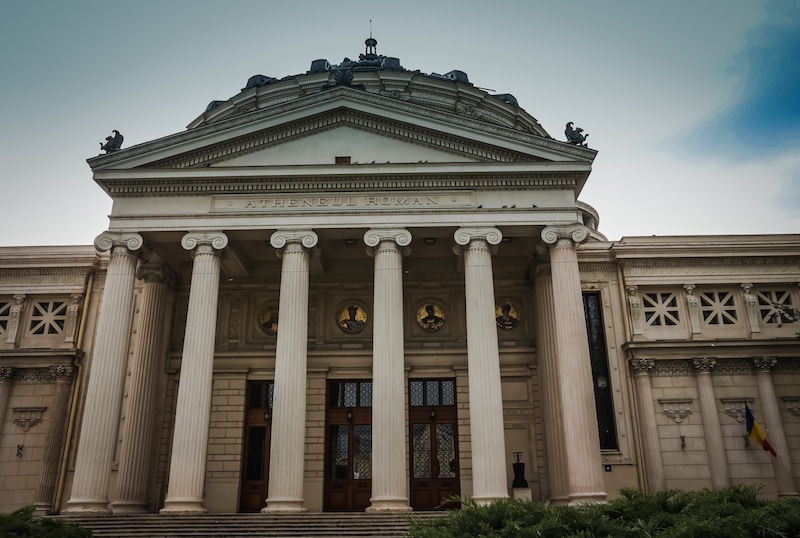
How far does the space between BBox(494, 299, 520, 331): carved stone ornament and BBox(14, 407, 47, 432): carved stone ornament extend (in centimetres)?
1640

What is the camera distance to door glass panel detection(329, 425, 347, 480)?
23.3 metres

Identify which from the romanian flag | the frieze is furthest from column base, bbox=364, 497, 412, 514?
the romanian flag

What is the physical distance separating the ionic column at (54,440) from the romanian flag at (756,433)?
23377 mm

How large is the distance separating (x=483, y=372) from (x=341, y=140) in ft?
28.5

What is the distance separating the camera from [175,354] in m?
24.6

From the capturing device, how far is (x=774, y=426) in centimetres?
2366

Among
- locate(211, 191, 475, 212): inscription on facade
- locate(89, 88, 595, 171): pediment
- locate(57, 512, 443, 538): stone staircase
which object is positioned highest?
locate(89, 88, 595, 171): pediment

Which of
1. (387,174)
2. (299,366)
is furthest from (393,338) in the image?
(387,174)

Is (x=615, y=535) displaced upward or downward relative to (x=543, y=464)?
downward

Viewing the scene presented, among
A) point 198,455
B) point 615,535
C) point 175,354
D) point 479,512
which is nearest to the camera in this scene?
point 615,535

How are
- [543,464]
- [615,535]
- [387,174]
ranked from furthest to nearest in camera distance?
[543,464] < [387,174] < [615,535]

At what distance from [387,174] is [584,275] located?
29.5 feet

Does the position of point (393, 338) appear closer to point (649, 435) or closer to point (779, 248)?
point (649, 435)

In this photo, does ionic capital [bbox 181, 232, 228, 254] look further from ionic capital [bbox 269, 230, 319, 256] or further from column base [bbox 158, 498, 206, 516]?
column base [bbox 158, 498, 206, 516]
